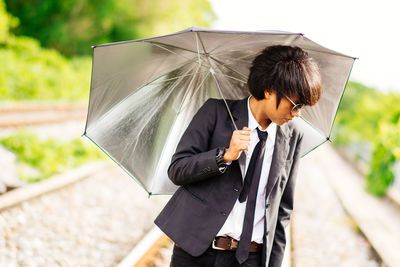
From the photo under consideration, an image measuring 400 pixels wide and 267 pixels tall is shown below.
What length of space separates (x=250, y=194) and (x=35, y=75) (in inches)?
525

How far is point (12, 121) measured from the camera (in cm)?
1076

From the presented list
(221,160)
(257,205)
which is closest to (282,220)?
(257,205)

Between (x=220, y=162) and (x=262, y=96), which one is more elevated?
(x=262, y=96)

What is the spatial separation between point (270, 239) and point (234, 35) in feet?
3.54

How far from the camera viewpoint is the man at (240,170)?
79.5 inches

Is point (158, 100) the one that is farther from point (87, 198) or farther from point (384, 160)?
point (384, 160)

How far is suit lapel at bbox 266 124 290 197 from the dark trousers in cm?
38

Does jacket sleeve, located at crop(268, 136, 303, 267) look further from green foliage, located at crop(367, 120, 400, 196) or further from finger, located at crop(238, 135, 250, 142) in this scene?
green foliage, located at crop(367, 120, 400, 196)

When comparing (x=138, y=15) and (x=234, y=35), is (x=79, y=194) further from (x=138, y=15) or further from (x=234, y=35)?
(x=138, y=15)

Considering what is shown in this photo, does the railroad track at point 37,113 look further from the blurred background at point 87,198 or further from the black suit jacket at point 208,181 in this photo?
the black suit jacket at point 208,181

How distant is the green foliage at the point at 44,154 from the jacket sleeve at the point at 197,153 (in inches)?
222

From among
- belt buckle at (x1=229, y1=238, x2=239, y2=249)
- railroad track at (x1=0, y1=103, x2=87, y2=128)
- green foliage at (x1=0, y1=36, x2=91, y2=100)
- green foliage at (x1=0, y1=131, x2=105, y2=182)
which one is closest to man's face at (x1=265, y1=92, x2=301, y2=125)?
belt buckle at (x1=229, y1=238, x2=239, y2=249)

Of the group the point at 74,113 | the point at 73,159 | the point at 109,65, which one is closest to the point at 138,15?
the point at 74,113

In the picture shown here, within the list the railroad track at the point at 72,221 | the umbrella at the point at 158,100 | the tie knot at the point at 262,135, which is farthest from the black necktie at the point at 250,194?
the railroad track at the point at 72,221
